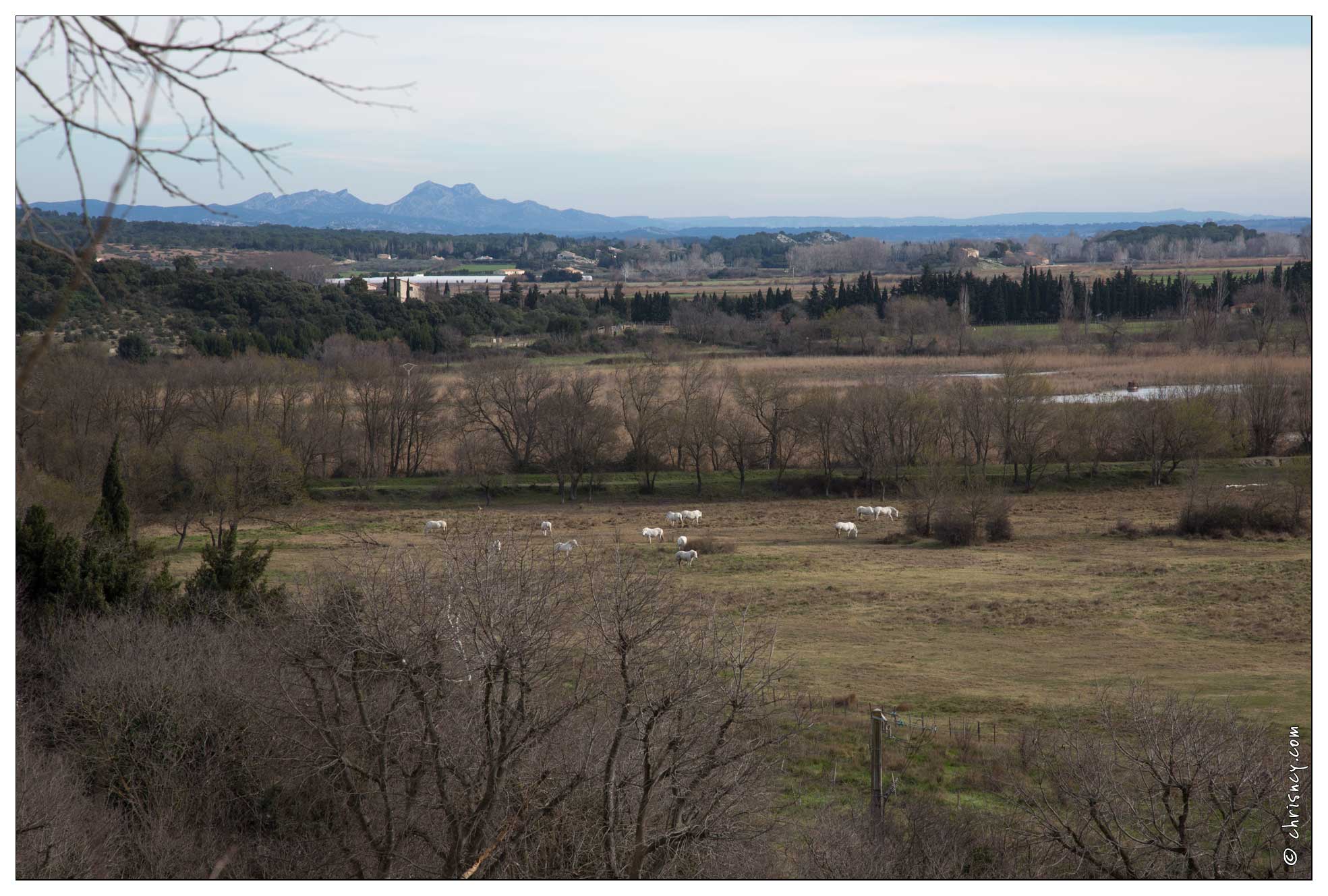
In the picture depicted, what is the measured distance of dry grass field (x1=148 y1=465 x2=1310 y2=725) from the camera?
77.4 ft

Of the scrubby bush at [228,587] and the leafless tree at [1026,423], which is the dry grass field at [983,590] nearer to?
the scrubby bush at [228,587]

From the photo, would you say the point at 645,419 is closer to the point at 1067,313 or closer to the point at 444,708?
the point at 444,708

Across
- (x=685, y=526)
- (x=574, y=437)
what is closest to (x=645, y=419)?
(x=574, y=437)

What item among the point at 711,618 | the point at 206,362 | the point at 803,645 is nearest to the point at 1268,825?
the point at 711,618

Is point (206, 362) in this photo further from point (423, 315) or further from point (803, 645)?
point (803, 645)

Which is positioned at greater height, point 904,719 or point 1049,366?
point 1049,366

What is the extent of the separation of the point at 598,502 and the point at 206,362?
20570 millimetres

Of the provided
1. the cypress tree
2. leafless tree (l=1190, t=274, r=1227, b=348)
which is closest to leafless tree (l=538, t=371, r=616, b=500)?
the cypress tree

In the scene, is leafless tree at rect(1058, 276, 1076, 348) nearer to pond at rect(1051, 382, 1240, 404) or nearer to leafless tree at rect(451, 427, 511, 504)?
pond at rect(1051, 382, 1240, 404)

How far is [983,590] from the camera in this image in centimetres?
3341

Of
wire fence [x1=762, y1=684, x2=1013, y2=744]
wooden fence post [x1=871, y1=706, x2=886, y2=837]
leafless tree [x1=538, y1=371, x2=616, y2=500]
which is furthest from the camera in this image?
leafless tree [x1=538, y1=371, x2=616, y2=500]

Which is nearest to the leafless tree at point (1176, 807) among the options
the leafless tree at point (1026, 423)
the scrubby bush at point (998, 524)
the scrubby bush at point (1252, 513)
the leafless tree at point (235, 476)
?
the scrubby bush at point (998, 524)

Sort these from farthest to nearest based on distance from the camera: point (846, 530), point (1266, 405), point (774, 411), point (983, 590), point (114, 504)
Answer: point (774, 411) < point (1266, 405) < point (846, 530) < point (983, 590) < point (114, 504)

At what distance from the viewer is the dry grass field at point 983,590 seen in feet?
77.4
